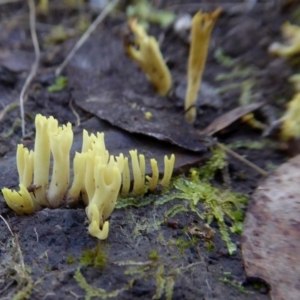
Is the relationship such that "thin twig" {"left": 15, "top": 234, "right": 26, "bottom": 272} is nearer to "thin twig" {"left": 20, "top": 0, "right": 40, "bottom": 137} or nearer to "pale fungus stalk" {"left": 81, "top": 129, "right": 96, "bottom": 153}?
"pale fungus stalk" {"left": 81, "top": 129, "right": 96, "bottom": 153}

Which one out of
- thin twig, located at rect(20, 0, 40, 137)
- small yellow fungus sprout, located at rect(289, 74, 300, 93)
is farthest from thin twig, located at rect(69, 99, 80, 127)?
small yellow fungus sprout, located at rect(289, 74, 300, 93)

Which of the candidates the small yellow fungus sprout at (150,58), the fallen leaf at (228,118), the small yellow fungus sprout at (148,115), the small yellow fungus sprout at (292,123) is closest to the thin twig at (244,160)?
the fallen leaf at (228,118)

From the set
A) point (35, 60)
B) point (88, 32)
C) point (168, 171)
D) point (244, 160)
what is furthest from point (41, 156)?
point (88, 32)

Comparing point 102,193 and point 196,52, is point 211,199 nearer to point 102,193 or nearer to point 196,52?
point 102,193

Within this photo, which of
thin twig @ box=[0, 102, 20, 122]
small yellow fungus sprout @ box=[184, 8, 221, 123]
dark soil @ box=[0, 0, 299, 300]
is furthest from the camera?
thin twig @ box=[0, 102, 20, 122]

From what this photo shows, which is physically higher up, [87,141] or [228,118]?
[228,118]

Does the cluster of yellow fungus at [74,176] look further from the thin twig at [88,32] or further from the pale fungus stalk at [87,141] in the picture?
the thin twig at [88,32]

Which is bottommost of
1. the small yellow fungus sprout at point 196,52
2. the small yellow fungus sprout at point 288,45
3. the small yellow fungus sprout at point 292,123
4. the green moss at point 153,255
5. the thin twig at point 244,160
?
the green moss at point 153,255
